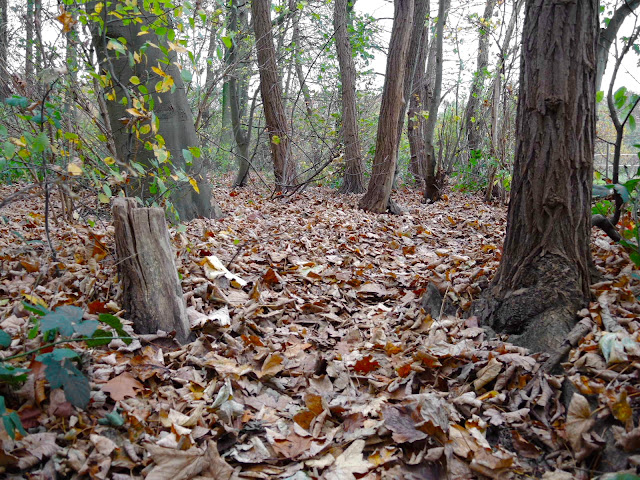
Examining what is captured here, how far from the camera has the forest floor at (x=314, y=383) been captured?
162 cm

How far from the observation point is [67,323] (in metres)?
1.56

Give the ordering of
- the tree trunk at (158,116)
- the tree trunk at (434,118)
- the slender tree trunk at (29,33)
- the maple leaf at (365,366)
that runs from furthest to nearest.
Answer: the tree trunk at (434,118) < the tree trunk at (158,116) < the slender tree trunk at (29,33) < the maple leaf at (365,366)

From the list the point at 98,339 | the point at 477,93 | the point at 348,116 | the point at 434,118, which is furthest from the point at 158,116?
the point at 477,93

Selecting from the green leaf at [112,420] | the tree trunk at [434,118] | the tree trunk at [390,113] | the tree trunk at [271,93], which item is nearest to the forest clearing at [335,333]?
the green leaf at [112,420]

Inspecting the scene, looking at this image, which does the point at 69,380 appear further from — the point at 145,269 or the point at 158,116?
the point at 158,116

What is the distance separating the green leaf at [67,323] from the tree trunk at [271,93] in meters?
5.51

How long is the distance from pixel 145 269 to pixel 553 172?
2322mm

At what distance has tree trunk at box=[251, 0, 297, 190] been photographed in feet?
23.7

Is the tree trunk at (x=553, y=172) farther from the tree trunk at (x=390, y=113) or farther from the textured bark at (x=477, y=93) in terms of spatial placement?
the textured bark at (x=477, y=93)

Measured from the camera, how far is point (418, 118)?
10.2 meters

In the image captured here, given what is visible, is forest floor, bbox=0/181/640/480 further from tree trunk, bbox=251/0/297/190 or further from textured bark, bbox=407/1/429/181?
textured bark, bbox=407/1/429/181

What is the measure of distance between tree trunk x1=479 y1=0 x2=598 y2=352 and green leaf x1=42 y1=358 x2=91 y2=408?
2.13 meters

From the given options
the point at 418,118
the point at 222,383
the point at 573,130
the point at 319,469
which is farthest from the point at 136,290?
the point at 418,118

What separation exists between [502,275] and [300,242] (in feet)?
7.09
